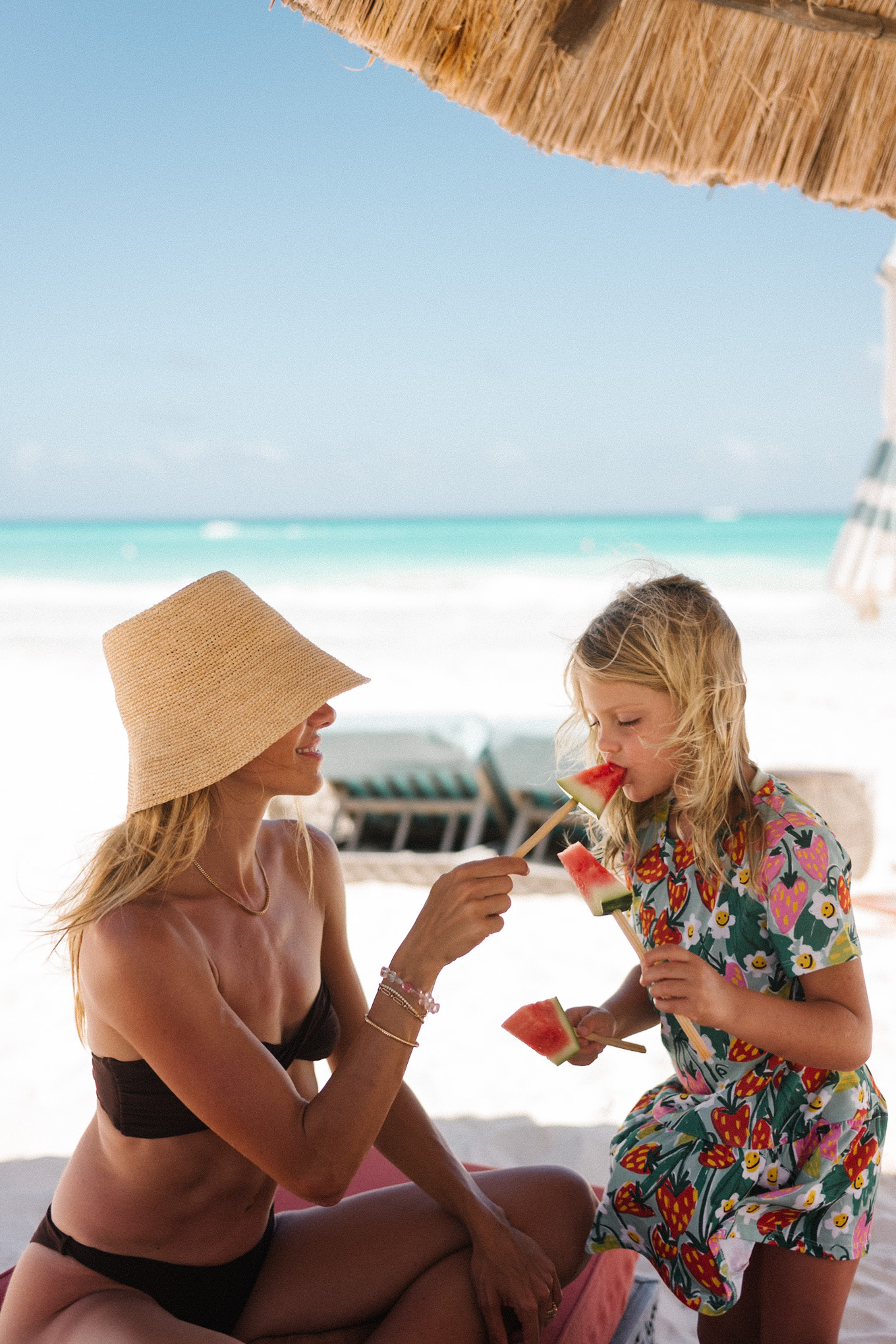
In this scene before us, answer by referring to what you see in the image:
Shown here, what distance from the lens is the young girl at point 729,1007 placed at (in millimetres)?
2105

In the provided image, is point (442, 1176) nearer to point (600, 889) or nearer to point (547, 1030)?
point (547, 1030)

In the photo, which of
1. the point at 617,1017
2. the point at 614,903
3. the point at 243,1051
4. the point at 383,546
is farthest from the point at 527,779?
the point at 383,546

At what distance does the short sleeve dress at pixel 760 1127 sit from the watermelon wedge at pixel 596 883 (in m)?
0.21

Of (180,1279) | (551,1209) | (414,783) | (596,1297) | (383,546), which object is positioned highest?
(551,1209)

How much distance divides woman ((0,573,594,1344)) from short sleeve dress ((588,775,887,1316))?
241 mm

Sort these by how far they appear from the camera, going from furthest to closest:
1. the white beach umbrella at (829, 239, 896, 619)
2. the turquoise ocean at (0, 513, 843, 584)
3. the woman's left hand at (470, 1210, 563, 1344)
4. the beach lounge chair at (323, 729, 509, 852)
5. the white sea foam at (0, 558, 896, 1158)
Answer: the turquoise ocean at (0, 513, 843, 584) → the beach lounge chair at (323, 729, 509, 852) → the white beach umbrella at (829, 239, 896, 619) → the white sea foam at (0, 558, 896, 1158) → the woman's left hand at (470, 1210, 563, 1344)

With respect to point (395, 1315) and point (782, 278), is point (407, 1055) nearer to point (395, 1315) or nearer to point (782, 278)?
point (395, 1315)

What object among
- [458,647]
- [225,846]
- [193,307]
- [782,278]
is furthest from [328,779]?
[782,278]

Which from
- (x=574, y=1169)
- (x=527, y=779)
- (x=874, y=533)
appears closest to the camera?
(x=574, y=1169)

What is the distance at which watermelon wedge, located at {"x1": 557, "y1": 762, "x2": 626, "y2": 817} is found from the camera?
2.28 m

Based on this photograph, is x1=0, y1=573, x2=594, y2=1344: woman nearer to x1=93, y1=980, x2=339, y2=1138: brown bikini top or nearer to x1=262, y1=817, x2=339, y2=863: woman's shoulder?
x1=93, y1=980, x2=339, y2=1138: brown bikini top

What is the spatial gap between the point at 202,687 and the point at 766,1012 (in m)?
1.27

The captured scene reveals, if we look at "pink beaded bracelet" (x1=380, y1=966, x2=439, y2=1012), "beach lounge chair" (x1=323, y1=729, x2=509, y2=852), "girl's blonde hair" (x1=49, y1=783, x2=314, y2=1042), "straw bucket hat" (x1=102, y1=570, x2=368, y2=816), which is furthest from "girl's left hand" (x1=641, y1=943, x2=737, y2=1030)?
"beach lounge chair" (x1=323, y1=729, x2=509, y2=852)

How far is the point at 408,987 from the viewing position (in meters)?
1.98
